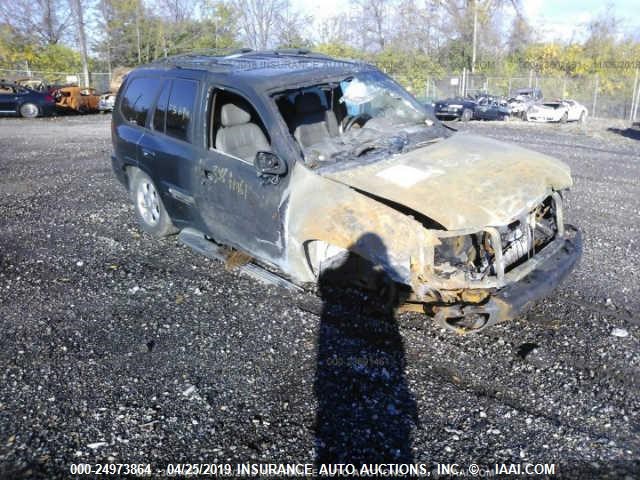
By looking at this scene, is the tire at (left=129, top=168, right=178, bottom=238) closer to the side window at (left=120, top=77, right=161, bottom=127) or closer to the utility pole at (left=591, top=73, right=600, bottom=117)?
the side window at (left=120, top=77, right=161, bottom=127)

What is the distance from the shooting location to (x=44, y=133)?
15797mm

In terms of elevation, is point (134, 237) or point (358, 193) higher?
point (358, 193)

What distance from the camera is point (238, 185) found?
14.2ft

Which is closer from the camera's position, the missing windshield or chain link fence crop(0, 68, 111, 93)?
the missing windshield

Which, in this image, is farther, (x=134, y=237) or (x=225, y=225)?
(x=134, y=237)

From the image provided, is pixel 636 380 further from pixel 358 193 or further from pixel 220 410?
pixel 220 410

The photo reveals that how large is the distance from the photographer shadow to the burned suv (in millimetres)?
98

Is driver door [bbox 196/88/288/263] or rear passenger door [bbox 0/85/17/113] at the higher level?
rear passenger door [bbox 0/85/17/113]

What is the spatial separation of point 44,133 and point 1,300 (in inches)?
516

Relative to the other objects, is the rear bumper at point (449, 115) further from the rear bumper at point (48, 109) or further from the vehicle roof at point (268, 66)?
the vehicle roof at point (268, 66)

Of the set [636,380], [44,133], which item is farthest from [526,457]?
[44,133]

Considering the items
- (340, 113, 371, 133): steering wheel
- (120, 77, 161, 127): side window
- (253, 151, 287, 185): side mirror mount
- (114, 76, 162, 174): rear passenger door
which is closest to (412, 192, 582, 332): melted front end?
(253, 151, 287, 185): side mirror mount

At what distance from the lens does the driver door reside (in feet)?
13.5

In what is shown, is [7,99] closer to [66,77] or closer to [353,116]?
[66,77]
